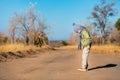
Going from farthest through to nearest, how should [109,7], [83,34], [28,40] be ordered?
[109,7]
[28,40]
[83,34]

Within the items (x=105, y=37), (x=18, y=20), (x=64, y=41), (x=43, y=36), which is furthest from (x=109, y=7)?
(x=64, y=41)

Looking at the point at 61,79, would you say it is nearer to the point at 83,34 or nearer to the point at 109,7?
the point at 83,34

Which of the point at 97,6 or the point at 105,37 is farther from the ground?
the point at 97,6

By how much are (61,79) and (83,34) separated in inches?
121

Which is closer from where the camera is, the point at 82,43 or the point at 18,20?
the point at 82,43

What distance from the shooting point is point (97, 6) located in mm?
55969

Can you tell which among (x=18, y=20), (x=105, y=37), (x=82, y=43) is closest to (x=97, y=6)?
(x=105, y=37)

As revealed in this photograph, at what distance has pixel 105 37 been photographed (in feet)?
187

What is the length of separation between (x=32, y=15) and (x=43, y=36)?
14.3 feet

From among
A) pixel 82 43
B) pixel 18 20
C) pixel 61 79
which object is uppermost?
pixel 18 20

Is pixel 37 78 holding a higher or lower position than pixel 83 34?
lower

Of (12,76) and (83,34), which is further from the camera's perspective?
(83,34)

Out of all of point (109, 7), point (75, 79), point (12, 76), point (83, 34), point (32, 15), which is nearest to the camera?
point (75, 79)

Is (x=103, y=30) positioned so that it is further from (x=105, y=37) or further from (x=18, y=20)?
(x=18, y=20)
